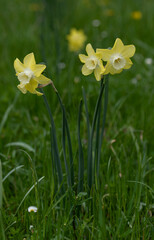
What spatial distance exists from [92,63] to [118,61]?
89 millimetres

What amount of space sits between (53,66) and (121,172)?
1622 millimetres

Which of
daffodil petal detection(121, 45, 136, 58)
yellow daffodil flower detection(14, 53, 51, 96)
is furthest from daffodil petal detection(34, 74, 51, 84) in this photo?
daffodil petal detection(121, 45, 136, 58)

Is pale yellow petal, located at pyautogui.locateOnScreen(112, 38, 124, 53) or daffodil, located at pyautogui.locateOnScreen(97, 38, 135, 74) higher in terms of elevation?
pale yellow petal, located at pyautogui.locateOnScreen(112, 38, 124, 53)

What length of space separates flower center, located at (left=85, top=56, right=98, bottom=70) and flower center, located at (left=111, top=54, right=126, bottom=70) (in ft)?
0.18

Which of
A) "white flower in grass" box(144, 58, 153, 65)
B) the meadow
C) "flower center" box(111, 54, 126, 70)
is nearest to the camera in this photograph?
"flower center" box(111, 54, 126, 70)

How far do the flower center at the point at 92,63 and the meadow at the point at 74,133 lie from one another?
16cm

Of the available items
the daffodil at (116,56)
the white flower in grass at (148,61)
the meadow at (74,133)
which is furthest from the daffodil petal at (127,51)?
the white flower in grass at (148,61)

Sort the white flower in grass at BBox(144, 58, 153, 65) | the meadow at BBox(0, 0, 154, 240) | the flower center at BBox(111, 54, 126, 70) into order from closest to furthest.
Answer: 1. the flower center at BBox(111, 54, 126, 70)
2. the meadow at BBox(0, 0, 154, 240)
3. the white flower in grass at BBox(144, 58, 153, 65)

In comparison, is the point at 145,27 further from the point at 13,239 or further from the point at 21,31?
the point at 13,239

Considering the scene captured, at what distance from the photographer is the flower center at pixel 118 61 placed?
Answer: 1051 millimetres

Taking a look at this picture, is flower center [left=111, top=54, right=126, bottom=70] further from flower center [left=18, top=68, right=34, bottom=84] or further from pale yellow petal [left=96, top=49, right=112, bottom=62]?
flower center [left=18, top=68, right=34, bottom=84]

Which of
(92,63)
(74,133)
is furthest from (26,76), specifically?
(74,133)

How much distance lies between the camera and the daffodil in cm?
106

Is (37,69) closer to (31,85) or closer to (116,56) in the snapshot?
(31,85)
